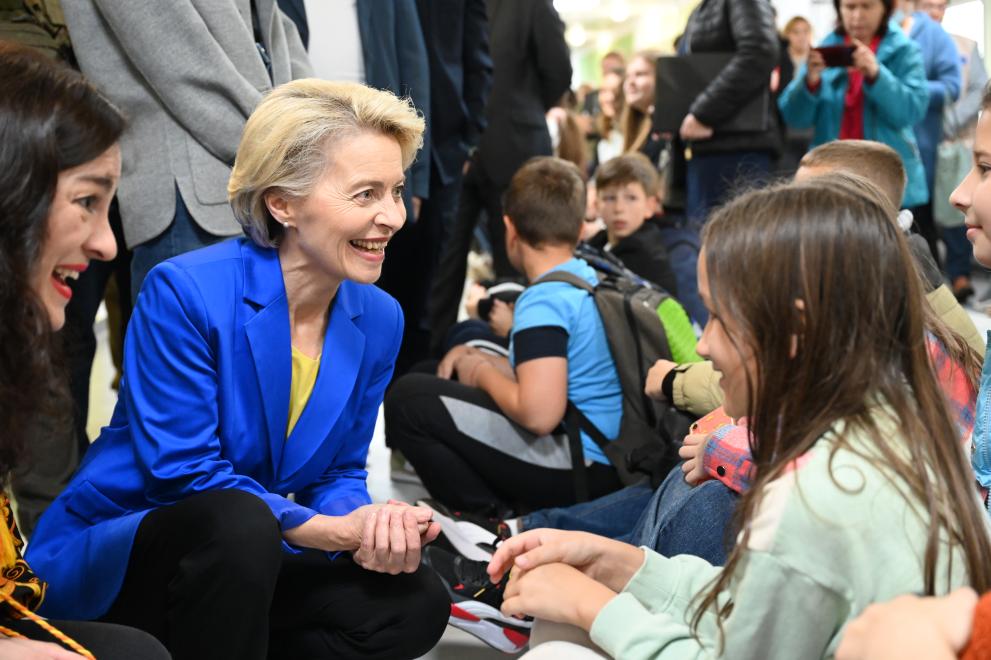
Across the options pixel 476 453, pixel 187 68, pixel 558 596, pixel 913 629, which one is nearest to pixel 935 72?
pixel 476 453

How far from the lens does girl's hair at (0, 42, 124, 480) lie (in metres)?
1.31

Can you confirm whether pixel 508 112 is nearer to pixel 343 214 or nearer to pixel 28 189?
pixel 343 214

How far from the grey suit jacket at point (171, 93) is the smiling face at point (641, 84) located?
3.17 meters

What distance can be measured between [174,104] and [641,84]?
3355mm

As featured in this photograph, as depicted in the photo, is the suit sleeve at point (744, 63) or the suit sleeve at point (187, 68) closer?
the suit sleeve at point (187, 68)

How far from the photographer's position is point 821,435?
1203 mm

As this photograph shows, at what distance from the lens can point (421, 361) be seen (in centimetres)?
355

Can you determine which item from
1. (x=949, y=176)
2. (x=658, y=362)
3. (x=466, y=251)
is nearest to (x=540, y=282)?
(x=658, y=362)

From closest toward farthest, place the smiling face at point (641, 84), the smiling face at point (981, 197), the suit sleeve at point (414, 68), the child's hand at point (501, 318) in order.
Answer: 1. the smiling face at point (981, 197)
2. the suit sleeve at point (414, 68)
3. the child's hand at point (501, 318)
4. the smiling face at point (641, 84)

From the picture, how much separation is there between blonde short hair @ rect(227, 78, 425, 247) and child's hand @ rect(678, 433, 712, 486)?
0.80 m

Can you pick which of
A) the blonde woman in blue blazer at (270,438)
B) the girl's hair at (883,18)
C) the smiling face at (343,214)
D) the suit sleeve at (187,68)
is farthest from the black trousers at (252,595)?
the girl's hair at (883,18)

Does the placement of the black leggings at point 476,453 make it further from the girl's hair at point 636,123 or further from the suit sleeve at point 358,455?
the girl's hair at point 636,123

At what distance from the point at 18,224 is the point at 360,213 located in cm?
75

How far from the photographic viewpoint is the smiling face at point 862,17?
4.16 meters
